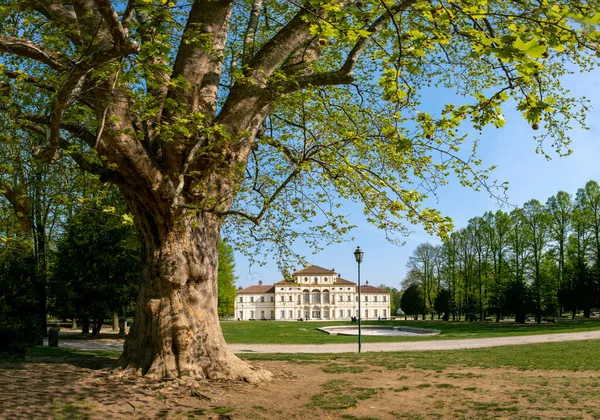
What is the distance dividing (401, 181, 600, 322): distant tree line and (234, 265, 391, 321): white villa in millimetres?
52052

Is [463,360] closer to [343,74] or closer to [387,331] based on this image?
[343,74]

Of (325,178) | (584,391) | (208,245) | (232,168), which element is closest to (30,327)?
(208,245)

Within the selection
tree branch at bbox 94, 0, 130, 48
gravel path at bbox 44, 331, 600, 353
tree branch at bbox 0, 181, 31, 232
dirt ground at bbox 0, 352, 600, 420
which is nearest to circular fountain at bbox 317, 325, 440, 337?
gravel path at bbox 44, 331, 600, 353

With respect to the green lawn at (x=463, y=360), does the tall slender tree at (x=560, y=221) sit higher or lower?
higher

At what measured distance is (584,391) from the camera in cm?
786

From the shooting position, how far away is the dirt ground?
261 inches

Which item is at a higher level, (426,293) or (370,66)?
(370,66)

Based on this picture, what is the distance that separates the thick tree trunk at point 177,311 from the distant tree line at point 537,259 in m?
38.4

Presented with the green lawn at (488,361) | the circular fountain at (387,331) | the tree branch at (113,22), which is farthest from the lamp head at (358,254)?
the circular fountain at (387,331)

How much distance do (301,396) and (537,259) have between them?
42.6 meters

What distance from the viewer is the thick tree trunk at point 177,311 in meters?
8.55

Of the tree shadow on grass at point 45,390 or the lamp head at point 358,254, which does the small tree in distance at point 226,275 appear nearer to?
the lamp head at point 358,254

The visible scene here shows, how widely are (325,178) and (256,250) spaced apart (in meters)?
2.34

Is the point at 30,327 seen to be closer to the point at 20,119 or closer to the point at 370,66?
the point at 20,119
